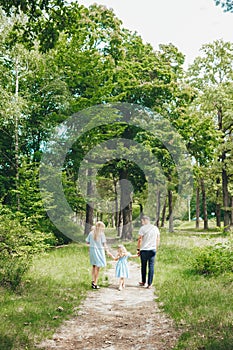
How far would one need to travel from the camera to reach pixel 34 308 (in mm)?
7855

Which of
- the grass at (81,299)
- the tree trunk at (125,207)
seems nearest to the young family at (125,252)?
the grass at (81,299)

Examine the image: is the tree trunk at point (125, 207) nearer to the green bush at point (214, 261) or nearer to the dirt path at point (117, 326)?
the green bush at point (214, 261)

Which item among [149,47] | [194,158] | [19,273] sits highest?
[149,47]

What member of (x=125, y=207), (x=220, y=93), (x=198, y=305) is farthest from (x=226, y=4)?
(x=220, y=93)

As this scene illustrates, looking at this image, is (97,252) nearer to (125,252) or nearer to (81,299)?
(125,252)

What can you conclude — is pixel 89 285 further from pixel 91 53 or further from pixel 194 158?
pixel 194 158

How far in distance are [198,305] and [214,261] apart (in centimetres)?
370

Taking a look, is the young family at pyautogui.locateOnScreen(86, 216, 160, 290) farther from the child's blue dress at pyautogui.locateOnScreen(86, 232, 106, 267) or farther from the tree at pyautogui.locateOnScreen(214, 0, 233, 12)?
the tree at pyautogui.locateOnScreen(214, 0, 233, 12)

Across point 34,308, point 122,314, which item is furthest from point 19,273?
point 122,314

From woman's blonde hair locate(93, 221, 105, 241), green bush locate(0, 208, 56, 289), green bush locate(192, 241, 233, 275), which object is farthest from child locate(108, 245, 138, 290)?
green bush locate(0, 208, 56, 289)

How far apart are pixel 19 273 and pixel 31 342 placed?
12.0 feet

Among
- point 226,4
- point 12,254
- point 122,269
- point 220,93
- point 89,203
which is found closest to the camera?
point 226,4

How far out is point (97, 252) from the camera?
11125mm

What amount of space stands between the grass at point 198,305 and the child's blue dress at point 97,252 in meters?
1.77
